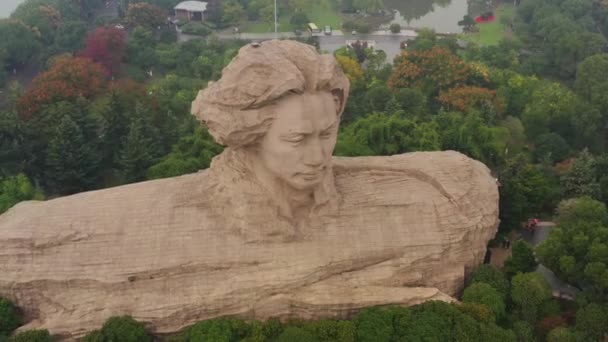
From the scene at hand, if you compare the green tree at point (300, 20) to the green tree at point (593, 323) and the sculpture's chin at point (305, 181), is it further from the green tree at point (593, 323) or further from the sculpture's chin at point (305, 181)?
the green tree at point (593, 323)

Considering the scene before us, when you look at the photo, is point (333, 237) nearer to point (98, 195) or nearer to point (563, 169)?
point (98, 195)

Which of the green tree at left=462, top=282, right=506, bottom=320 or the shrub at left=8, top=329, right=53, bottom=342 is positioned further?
the green tree at left=462, top=282, right=506, bottom=320

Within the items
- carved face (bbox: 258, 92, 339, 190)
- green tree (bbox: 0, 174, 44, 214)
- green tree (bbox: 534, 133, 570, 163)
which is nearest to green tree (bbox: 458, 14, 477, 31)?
green tree (bbox: 534, 133, 570, 163)

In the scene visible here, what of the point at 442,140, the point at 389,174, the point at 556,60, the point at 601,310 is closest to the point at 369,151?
the point at 442,140

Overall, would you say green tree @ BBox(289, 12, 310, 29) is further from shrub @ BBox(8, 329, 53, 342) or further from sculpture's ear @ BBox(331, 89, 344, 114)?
shrub @ BBox(8, 329, 53, 342)

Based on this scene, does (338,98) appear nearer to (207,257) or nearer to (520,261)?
(207,257)

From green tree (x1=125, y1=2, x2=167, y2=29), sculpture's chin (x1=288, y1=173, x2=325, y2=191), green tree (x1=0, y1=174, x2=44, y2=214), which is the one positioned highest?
sculpture's chin (x1=288, y1=173, x2=325, y2=191)

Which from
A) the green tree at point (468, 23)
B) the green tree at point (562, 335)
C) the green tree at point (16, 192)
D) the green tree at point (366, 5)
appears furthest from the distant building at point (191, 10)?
the green tree at point (562, 335)
